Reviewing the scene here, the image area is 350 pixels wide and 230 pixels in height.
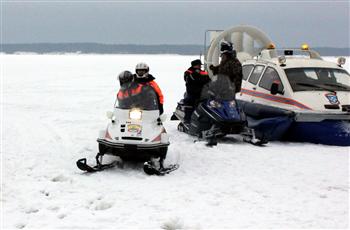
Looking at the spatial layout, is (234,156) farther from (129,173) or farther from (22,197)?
(22,197)

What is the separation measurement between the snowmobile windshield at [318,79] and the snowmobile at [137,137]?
4000mm

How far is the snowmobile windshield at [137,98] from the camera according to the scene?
774cm

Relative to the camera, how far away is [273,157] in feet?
27.9

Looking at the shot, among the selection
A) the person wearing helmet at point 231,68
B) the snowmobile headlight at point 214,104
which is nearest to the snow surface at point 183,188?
the snowmobile headlight at point 214,104

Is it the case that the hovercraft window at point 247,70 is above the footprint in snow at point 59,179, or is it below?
above

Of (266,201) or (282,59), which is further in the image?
(282,59)

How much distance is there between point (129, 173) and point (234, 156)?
2295 mm

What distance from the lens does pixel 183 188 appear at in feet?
21.3

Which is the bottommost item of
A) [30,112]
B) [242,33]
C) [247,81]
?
[30,112]

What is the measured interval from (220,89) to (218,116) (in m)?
0.71

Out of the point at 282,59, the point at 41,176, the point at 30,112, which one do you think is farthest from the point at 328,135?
the point at 30,112

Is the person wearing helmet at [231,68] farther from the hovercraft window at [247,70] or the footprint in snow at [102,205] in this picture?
the footprint in snow at [102,205]

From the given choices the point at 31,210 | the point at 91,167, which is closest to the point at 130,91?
the point at 91,167

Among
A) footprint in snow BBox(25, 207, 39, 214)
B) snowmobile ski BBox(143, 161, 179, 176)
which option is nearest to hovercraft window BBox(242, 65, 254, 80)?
snowmobile ski BBox(143, 161, 179, 176)
